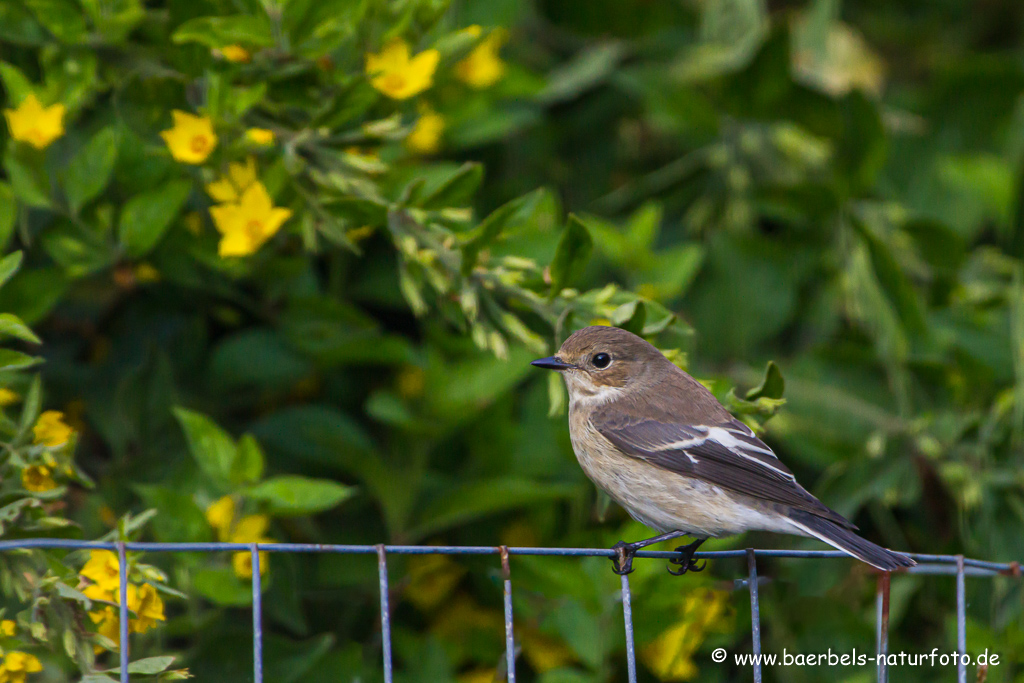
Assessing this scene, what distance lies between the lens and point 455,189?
2.31 metres

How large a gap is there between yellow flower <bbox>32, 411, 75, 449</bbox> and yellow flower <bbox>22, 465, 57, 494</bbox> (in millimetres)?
65

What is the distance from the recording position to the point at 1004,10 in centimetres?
495

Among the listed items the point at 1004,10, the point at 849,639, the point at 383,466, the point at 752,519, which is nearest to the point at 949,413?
the point at 849,639

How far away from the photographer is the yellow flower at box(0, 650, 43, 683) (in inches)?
73.0

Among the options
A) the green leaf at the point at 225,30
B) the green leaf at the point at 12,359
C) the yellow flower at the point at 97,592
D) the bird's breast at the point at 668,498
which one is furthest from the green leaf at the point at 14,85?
the bird's breast at the point at 668,498

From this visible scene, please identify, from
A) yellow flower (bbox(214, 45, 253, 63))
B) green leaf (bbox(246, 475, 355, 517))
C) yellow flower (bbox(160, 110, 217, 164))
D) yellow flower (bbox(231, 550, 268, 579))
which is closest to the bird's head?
green leaf (bbox(246, 475, 355, 517))

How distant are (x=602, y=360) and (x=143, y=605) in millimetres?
1219

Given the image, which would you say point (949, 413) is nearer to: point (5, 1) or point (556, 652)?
point (556, 652)

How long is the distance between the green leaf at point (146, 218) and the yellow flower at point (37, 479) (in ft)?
1.97

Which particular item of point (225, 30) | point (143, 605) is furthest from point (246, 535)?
point (225, 30)

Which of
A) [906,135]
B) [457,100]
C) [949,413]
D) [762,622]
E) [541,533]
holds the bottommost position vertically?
[762,622]

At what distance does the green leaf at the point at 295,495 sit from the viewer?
7.52ft

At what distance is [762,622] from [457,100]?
1.97 meters

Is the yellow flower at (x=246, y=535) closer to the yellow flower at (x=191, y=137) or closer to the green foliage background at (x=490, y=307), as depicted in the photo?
the green foliage background at (x=490, y=307)
